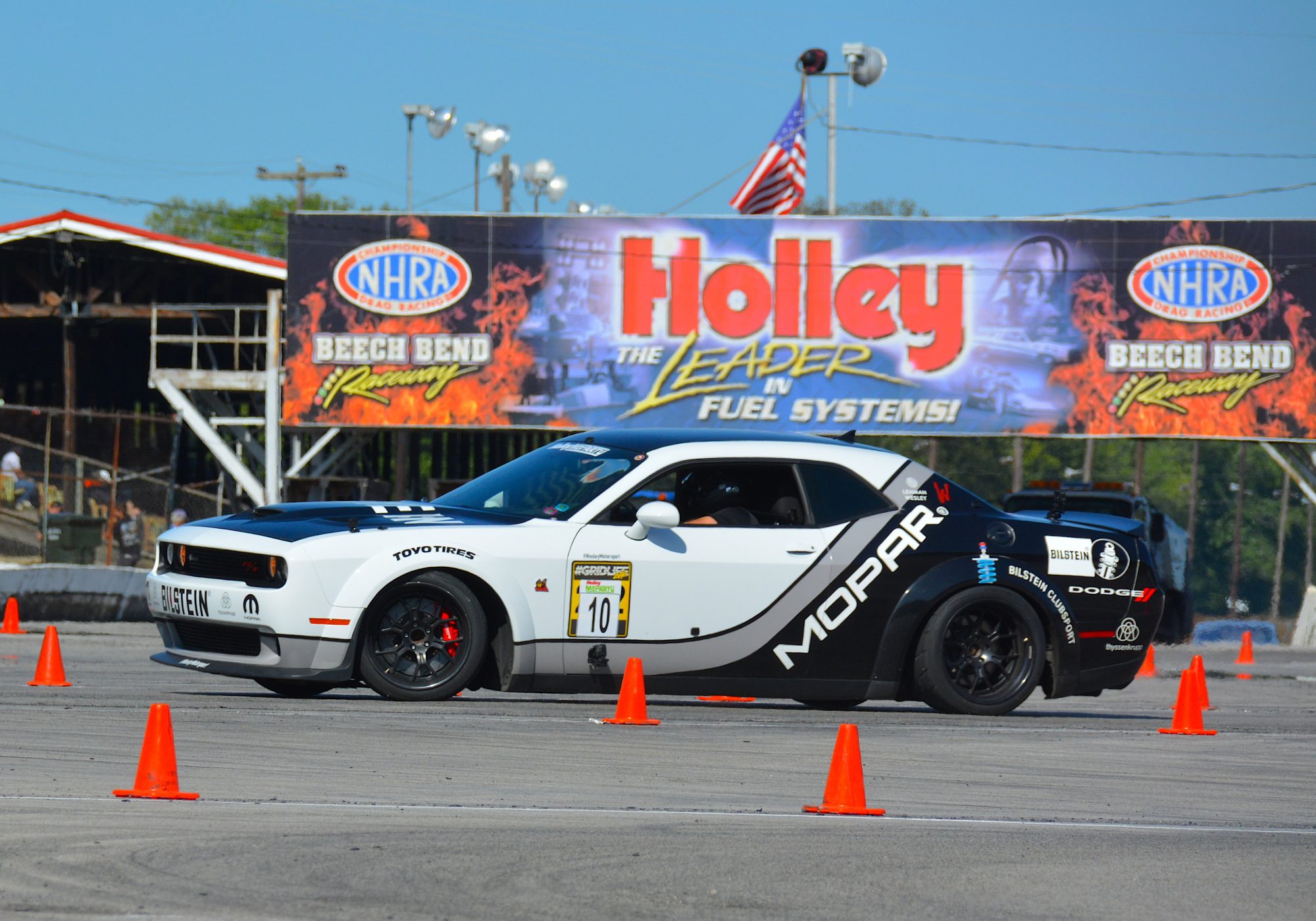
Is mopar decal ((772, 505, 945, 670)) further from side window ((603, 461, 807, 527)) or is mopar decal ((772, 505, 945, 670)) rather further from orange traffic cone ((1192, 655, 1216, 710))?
orange traffic cone ((1192, 655, 1216, 710))

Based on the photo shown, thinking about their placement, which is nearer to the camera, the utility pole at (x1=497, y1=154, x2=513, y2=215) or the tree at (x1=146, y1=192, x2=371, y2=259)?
the utility pole at (x1=497, y1=154, x2=513, y2=215)

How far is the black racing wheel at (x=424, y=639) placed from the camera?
920cm

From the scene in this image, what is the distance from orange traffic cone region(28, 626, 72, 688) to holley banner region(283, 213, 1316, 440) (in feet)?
67.3

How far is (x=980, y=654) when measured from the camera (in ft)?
33.9

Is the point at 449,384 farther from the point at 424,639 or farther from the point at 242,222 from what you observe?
the point at 242,222

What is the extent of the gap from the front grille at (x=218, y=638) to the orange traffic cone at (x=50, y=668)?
1478 mm

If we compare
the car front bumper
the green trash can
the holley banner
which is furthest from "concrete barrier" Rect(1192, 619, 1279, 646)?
the car front bumper

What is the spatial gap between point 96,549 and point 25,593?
1025 cm

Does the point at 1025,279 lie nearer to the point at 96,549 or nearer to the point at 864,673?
the point at 96,549

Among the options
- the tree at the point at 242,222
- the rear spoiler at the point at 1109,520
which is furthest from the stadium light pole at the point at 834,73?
the tree at the point at 242,222

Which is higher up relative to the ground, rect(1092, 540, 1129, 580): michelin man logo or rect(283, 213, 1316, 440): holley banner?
rect(283, 213, 1316, 440): holley banner

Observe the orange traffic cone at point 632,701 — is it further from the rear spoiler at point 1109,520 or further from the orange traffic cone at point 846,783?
the rear spoiler at point 1109,520

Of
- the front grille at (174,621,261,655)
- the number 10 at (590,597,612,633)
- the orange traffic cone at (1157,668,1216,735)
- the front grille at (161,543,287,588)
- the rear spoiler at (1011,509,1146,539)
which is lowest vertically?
the orange traffic cone at (1157,668,1216,735)

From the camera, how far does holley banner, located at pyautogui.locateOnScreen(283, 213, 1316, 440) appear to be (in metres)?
31.0
